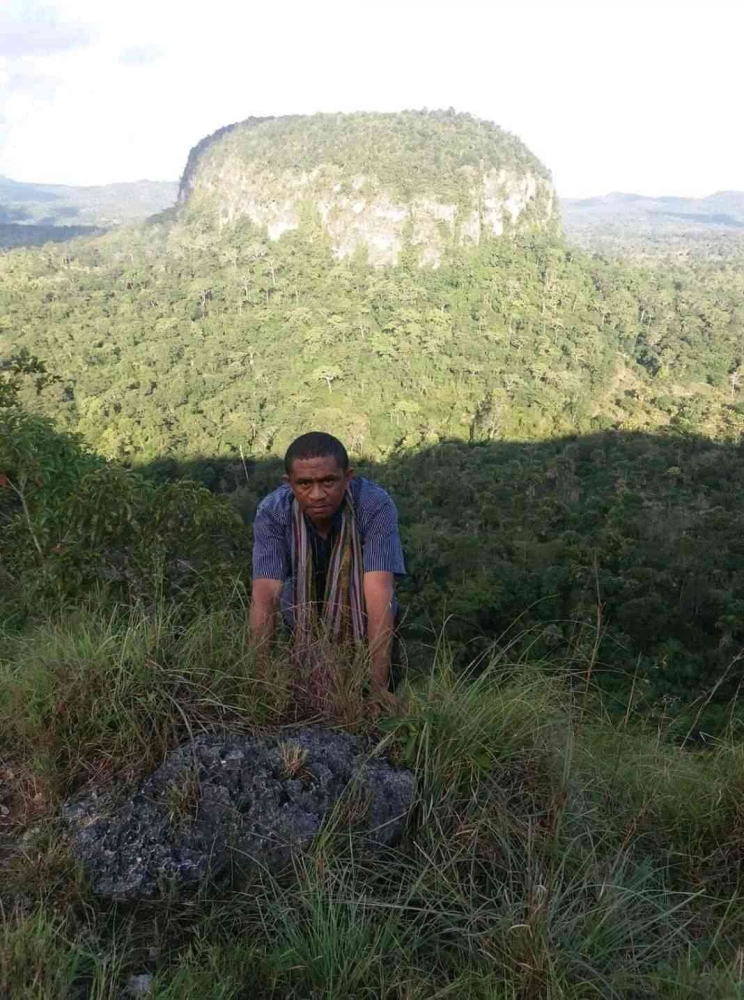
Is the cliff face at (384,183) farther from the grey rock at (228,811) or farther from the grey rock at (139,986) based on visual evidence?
the grey rock at (139,986)

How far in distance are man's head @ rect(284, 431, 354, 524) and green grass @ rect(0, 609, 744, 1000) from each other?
1.45ft

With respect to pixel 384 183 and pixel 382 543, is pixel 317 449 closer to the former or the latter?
pixel 382 543

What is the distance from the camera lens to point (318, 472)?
2.17 metres

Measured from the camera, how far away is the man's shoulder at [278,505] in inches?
91.5

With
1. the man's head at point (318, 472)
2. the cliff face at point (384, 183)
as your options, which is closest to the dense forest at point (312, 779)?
the man's head at point (318, 472)

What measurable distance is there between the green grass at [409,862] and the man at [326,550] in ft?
0.67

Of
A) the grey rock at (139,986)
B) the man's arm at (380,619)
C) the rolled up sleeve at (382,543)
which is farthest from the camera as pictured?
the rolled up sleeve at (382,543)

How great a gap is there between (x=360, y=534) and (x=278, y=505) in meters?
0.28

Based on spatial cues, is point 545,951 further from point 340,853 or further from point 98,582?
point 98,582

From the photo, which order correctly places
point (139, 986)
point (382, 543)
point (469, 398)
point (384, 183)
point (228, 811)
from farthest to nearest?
1. point (384, 183)
2. point (469, 398)
3. point (382, 543)
4. point (228, 811)
5. point (139, 986)

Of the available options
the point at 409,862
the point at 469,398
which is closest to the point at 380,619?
the point at 409,862

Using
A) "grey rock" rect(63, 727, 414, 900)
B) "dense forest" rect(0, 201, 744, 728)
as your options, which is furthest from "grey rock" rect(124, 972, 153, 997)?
"dense forest" rect(0, 201, 744, 728)

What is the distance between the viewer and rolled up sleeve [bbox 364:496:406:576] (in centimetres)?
227

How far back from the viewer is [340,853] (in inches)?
60.8
